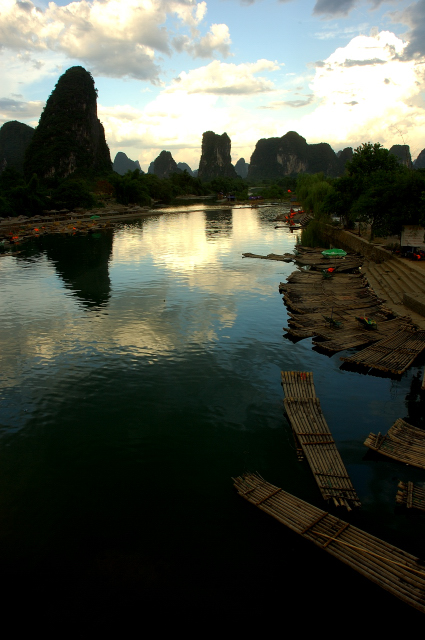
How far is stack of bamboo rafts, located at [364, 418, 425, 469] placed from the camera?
13484 millimetres

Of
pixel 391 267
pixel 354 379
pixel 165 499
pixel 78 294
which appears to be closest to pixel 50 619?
pixel 165 499

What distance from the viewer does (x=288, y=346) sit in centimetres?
2359

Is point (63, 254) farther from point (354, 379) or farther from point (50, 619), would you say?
point (50, 619)

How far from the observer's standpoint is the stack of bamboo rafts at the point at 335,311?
23094 millimetres

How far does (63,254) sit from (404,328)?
45614 millimetres

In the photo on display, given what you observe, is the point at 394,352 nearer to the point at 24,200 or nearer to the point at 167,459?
the point at 167,459

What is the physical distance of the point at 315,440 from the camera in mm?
14336

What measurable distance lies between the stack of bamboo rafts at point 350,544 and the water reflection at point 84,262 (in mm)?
23403

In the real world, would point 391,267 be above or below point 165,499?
above

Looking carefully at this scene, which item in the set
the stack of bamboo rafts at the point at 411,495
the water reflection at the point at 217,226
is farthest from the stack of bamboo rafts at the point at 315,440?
the water reflection at the point at 217,226

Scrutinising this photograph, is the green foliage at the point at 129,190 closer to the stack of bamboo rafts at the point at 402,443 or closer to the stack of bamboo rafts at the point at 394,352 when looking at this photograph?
the stack of bamboo rafts at the point at 394,352

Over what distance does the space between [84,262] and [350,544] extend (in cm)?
4595

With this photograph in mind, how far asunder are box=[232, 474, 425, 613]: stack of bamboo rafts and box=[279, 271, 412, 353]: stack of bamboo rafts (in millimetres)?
11647

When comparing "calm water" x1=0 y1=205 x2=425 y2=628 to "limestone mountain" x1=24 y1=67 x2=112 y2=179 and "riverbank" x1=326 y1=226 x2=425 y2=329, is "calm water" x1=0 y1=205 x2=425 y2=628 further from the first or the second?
"limestone mountain" x1=24 y1=67 x2=112 y2=179
